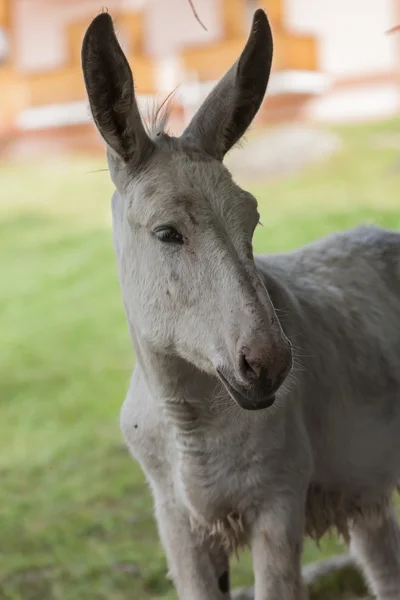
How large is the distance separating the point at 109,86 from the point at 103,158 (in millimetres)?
3300

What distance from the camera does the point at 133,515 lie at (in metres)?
2.90

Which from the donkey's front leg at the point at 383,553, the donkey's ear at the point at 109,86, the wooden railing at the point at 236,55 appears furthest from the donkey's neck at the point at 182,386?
the wooden railing at the point at 236,55

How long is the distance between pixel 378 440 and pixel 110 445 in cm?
211

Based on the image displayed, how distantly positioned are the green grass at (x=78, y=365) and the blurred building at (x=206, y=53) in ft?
0.77

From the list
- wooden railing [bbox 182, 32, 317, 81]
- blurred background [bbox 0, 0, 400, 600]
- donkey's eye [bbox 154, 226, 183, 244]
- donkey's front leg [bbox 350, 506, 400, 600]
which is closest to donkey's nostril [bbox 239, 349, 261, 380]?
donkey's eye [bbox 154, 226, 183, 244]

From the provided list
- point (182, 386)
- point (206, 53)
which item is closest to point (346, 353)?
point (182, 386)

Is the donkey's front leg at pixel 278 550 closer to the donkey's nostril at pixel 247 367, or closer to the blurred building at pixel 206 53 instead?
the donkey's nostril at pixel 247 367

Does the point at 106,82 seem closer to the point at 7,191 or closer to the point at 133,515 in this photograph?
the point at 133,515

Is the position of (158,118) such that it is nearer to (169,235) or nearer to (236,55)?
(169,235)

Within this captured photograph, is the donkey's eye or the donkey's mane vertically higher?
the donkey's mane

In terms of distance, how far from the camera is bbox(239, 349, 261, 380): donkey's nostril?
1107 mm

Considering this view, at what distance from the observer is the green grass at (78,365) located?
2.58m

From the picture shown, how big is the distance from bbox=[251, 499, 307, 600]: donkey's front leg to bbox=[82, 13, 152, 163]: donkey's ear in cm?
65

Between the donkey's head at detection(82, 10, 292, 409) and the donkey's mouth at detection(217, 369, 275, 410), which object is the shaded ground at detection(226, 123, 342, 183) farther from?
the donkey's mouth at detection(217, 369, 275, 410)
